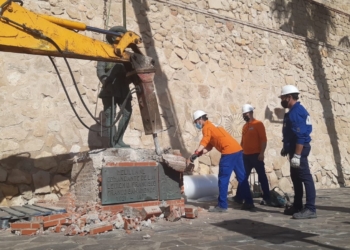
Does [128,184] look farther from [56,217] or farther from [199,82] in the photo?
[199,82]

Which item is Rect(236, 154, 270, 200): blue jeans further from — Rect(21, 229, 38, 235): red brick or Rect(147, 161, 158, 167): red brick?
Rect(21, 229, 38, 235): red brick

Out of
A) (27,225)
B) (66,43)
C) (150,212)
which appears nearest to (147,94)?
(66,43)

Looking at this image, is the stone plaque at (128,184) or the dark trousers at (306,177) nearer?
the dark trousers at (306,177)

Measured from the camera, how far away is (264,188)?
6.29 m

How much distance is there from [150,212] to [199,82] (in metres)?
4.44

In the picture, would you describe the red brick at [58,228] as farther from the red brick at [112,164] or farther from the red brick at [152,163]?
the red brick at [152,163]

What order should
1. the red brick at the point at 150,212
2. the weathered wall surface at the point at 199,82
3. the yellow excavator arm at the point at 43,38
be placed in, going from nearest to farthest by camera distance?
the yellow excavator arm at the point at 43,38
the red brick at the point at 150,212
the weathered wall surface at the point at 199,82

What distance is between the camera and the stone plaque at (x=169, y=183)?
5289mm

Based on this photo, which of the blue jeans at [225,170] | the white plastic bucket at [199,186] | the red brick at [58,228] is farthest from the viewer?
the white plastic bucket at [199,186]

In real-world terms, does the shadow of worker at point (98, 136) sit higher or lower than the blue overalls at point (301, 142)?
→ higher

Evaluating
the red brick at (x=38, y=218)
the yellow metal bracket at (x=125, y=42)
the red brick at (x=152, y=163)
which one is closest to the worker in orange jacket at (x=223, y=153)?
the red brick at (x=152, y=163)

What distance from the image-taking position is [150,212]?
4566 mm

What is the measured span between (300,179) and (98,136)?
3.60 metres

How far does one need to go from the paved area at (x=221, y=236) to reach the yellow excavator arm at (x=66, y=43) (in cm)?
151
